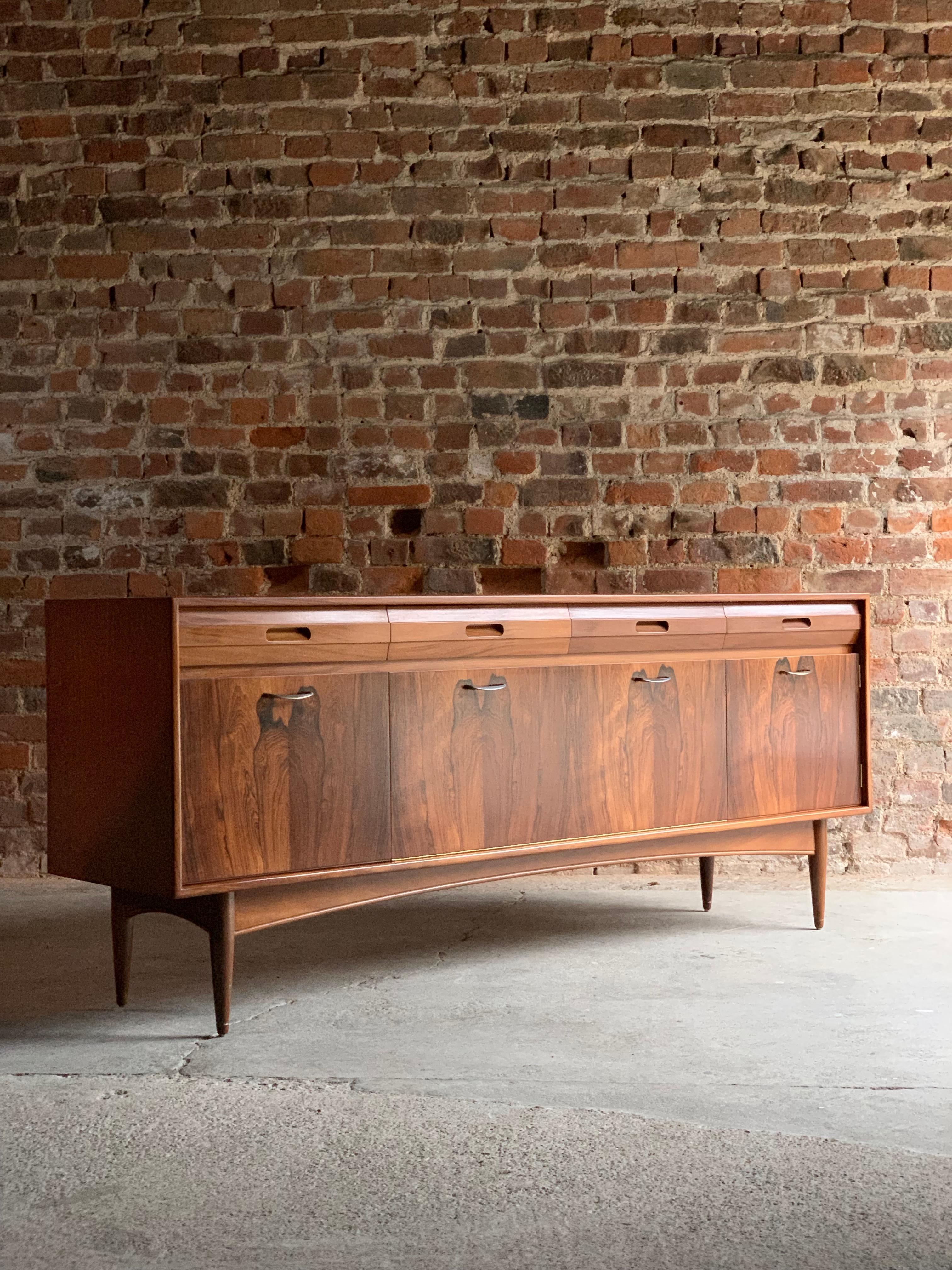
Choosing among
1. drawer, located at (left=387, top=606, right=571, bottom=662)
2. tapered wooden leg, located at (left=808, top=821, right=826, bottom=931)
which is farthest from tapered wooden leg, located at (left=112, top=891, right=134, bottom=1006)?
tapered wooden leg, located at (left=808, top=821, right=826, bottom=931)

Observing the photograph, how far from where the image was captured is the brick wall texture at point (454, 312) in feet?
13.5

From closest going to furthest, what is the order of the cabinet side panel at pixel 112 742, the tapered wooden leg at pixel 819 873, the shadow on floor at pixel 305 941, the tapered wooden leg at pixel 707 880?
the cabinet side panel at pixel 112 742
the shadow on floor at pixel 305 941
the tapered wooden leg at pixel 819 873
the tapered wooden leg at pixel 707 880

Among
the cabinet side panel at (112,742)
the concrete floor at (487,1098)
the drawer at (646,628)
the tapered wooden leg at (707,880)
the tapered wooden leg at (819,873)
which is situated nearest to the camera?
the concrete floor at (487,1098)

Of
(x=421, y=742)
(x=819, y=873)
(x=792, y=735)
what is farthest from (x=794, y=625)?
(x=421, y=742)

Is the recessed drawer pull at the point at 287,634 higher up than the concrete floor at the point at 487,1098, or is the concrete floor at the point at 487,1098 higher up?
the recessed drawer pull at the point at 287,634

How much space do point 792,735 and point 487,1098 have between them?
1.56m

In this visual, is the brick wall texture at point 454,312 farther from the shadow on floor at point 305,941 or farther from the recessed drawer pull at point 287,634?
the recessed drawer pull at point 287,634

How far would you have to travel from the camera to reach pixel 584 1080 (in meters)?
2.32

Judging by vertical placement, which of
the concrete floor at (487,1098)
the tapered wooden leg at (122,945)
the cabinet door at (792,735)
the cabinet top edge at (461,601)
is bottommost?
the concrete floor at (487,1098)

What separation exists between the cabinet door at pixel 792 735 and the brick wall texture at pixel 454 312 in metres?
0.71

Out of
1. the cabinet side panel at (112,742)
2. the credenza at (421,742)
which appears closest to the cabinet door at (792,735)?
the credenza at (421,742)

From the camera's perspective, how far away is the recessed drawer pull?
8.89 feet

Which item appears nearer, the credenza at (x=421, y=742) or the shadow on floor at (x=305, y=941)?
the credenza at (x=421, y=742)

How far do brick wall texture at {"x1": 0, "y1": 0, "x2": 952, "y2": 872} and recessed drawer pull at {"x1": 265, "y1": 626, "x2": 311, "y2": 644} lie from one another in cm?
136
